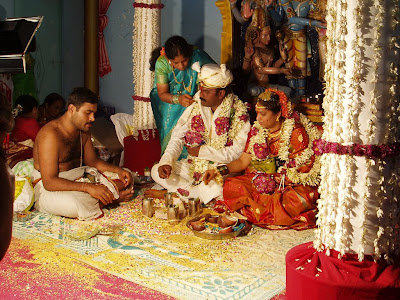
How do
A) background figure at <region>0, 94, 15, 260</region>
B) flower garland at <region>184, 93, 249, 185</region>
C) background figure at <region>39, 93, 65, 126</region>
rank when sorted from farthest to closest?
background figure at <region>39, 93, 65, 126</region> < flower garland at <region>184, 93, 249, 185</region> < background figure at <region>0, 94, 15, 260</region>

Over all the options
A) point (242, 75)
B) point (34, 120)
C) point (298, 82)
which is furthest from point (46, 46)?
point (298, 82)

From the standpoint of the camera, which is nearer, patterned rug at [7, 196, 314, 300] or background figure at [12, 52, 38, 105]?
patterned rug at [7, 196, 314, 300]

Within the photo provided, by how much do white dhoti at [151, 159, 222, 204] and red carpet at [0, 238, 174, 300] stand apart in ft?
6.52

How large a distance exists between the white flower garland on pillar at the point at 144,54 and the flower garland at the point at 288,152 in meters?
2.64

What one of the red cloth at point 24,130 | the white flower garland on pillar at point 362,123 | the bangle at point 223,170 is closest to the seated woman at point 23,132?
the red cloth at point 24,130

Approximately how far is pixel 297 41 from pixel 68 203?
3517 millimetres

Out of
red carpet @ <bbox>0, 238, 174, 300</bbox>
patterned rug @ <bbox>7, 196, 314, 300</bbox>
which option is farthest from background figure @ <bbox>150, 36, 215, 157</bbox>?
red carpet @ <bbox>0, 238, 174, 300</bbox>

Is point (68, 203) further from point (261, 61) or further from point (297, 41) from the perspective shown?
point (297, 41)

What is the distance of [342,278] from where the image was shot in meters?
3.10

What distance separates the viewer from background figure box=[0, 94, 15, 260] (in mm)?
1919

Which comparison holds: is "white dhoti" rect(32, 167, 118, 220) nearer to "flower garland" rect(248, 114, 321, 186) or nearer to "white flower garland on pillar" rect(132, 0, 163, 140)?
"flower garland" rect(248, 114, 321, 186)

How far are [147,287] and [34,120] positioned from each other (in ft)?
13.5

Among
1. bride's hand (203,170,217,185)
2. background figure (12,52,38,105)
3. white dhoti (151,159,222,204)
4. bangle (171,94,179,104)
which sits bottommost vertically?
white dhoti (151,159,222,204)

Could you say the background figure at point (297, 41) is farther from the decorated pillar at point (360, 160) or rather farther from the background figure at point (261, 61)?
the decorated pillar at point (360, 160)
